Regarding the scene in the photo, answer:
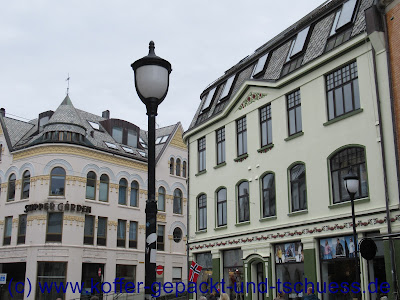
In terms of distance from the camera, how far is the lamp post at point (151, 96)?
714 cm

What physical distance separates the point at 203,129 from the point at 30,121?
2491 cm

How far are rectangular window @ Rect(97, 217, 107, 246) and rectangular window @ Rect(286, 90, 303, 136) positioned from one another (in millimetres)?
21566

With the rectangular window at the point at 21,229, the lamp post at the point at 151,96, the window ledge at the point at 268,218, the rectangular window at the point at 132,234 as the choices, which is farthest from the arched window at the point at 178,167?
the lamp post at the point at 151,96

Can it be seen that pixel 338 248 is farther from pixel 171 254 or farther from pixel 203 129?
pixel 171 254

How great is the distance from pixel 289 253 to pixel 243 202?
4.14m

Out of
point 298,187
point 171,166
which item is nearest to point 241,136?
point 298,187

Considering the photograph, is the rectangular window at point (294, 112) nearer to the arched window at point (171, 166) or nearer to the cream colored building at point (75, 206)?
the cream colored building at point (75, 206)

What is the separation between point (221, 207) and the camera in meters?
26.2

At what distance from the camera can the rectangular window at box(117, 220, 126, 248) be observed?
4003 cm

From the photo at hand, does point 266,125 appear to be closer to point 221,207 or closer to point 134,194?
point 221,207

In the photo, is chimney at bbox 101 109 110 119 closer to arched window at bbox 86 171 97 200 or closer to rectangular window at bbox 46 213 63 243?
arched window at bbox 86 171 97 200

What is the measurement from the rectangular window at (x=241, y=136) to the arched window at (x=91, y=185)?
17.0 meters

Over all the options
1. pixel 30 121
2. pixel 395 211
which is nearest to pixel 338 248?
pixel 395 211

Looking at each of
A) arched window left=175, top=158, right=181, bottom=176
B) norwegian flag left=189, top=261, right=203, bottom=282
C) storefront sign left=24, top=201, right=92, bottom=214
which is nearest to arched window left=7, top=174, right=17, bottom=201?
storefront sign left=24, top=201, right=92, bottom=214
